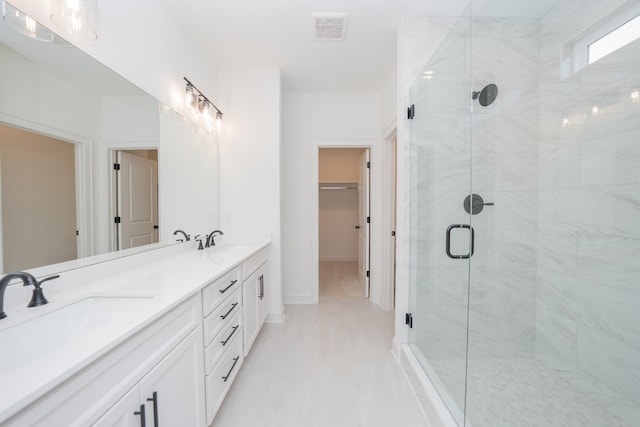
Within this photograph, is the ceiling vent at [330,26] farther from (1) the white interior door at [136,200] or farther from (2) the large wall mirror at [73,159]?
(1) the white interior door at [136,200]

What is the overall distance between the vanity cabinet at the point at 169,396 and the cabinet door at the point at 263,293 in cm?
104

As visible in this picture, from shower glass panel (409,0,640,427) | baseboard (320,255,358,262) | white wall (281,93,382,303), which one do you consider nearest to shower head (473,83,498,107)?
shower glass panel (409,0,640,427)

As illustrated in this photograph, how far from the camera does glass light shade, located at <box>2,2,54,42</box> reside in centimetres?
92

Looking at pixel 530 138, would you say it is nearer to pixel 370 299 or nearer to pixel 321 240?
pixel 370 299

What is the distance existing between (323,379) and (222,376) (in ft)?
2.36

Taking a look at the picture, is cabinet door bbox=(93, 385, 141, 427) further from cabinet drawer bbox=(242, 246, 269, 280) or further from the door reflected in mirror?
cabinet drawer bbox=(242, 246, 269, 280)

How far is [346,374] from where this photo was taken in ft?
6.00

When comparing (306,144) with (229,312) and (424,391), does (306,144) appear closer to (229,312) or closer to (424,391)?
(229,312)

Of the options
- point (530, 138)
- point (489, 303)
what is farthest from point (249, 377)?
point (530, 138)

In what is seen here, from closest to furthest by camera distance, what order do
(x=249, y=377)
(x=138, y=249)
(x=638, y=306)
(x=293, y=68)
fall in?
(x=638, y=306) → (x=138, y=249) → (x=249, y=377) → (x=293, y=68)

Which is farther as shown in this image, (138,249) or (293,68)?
(293,68)

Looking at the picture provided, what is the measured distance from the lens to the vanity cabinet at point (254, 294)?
1873 millimetres

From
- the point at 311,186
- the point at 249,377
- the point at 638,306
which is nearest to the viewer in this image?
the point at 638,306

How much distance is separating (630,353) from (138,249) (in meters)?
2.96
